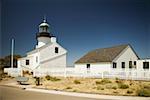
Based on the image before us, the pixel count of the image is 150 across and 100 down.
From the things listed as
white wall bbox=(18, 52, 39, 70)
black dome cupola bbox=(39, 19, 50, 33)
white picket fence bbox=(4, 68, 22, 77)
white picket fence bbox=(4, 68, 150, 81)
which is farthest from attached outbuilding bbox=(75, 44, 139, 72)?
black dome cupola bbox=(39, 19, 50, 33)

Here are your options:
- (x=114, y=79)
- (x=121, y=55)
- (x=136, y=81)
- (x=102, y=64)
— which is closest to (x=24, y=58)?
(x=102, y=64)

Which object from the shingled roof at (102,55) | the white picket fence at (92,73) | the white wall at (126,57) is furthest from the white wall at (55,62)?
the white wall at (126,57)

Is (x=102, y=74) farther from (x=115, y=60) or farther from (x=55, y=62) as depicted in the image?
(x=55, y=62)

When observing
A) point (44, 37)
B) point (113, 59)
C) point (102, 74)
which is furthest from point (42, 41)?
point (102, 74)

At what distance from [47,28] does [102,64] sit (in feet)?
14.9

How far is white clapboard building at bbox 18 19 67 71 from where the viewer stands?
54.0ft

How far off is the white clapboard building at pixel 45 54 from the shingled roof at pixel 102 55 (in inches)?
49.2

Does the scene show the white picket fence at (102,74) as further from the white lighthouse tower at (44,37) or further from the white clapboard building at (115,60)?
the white lighthouse tower at (44,37)

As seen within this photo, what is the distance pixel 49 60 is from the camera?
55.2ft

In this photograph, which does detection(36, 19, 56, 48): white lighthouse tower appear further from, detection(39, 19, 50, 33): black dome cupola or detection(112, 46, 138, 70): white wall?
→ detection(112, 46, 138, 70): white wall

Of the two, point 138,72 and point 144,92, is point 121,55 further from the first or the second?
point 144,92

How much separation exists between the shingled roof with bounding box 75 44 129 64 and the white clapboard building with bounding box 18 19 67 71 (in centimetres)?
125

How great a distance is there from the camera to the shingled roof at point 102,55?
15.0 meters

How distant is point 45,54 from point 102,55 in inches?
141
